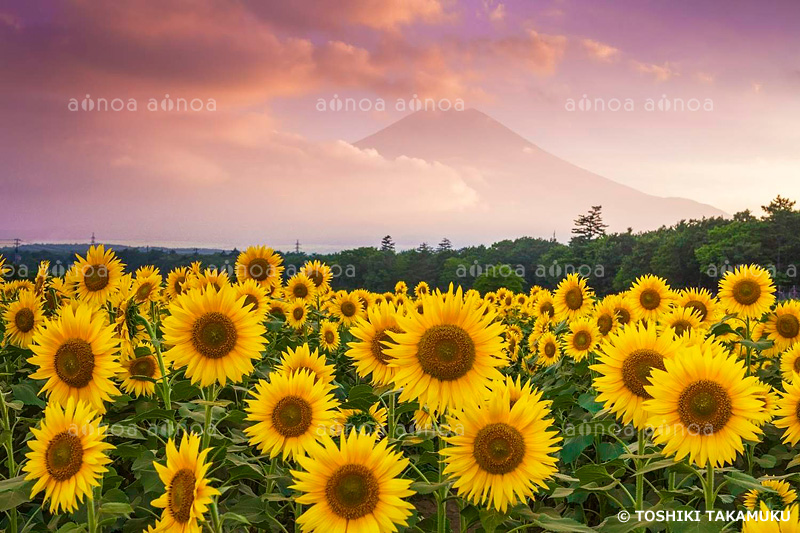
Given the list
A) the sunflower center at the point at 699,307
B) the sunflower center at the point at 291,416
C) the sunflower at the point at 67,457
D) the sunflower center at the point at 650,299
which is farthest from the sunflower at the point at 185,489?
the sunflower center at the point at 699,307

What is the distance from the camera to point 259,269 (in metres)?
7.08

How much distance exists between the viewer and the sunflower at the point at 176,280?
738 centimetres

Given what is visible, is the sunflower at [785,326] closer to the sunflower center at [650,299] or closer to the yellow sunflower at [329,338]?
the sunflower center at [650,299]

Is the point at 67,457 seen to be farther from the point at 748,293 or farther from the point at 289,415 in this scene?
the point at 748,293

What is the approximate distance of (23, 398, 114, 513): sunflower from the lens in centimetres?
323

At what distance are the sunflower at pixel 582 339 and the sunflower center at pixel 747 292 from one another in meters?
2.10

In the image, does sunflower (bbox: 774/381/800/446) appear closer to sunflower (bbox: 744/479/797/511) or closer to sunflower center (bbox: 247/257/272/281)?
sunflower (bbox: 744/479/797/511)

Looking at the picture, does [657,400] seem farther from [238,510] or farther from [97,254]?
[97,254]

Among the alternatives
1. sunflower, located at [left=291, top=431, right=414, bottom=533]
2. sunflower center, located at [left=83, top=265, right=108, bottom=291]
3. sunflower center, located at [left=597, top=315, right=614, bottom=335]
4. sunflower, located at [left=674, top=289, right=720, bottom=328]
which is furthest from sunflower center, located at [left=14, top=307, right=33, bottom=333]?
sunflower, located at [left=674, top=289, right=720, bottom=328]

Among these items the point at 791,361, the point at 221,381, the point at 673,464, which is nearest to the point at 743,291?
the point at 791,361

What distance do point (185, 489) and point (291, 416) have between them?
948 mm

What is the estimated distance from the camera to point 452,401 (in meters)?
3.42

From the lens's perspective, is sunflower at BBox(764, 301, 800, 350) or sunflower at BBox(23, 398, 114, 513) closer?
sunflower at BBox(23, 398, 114, 513)

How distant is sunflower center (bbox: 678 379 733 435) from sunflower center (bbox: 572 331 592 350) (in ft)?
15.2
